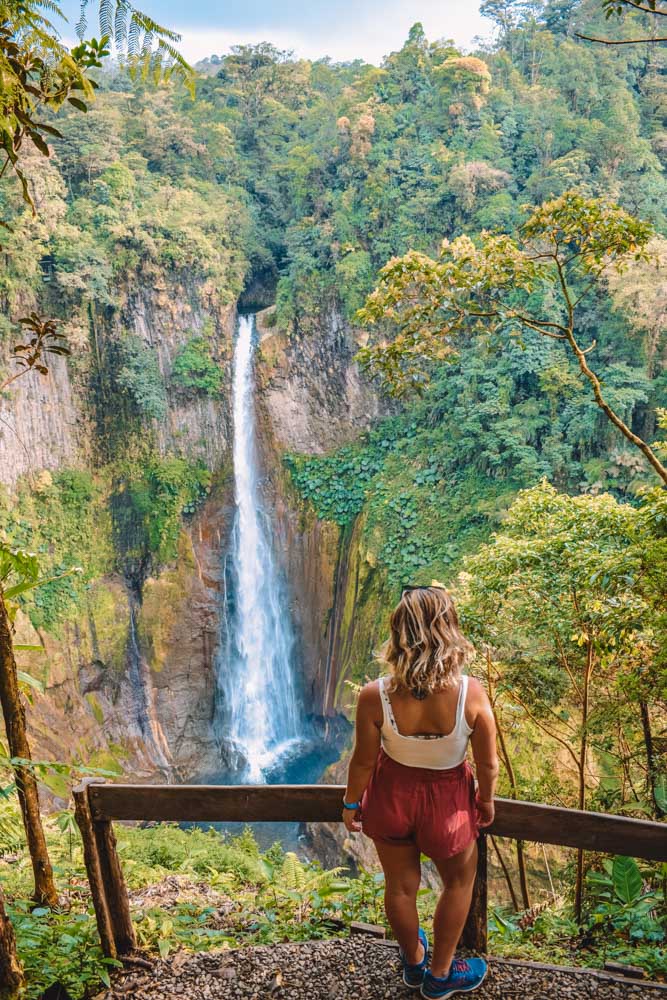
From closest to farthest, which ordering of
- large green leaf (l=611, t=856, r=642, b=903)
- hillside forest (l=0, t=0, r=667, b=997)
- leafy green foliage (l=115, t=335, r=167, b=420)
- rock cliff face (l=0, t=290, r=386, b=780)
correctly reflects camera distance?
large green leaf (l=611, t=856, r=642, b=903) < hillside forest (l=0, t=0, r=667, b=997) < rock cliff face (l=0, t=290, r=386, b=780) < leafy green foliage (l=115, t=335, r=167, b=420)

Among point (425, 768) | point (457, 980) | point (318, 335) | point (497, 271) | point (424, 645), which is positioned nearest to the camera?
point (424, 645)

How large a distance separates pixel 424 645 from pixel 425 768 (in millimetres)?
434

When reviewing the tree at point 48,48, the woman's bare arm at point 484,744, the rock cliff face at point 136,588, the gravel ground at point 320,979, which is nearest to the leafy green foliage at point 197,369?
the rock cliff face at point 136,588

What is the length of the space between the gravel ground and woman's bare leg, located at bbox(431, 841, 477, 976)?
301 mm

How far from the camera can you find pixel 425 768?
2.04 m

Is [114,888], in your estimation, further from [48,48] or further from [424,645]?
[48,48]

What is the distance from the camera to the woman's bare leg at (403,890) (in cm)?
213

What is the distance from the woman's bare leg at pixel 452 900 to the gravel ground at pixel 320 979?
30 cm

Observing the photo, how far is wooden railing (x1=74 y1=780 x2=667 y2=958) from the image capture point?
2.36 meters

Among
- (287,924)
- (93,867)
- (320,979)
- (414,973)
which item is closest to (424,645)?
(414,973)

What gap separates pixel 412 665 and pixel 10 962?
1.79 meters

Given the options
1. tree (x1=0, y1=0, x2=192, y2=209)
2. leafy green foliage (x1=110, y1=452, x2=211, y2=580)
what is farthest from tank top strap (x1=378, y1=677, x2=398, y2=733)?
leafy green foliage (x1=110, y1=452, x2=211, y2=580)

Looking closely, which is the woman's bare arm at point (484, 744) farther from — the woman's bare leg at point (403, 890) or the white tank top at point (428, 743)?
the woman's bare leg at point (403, 890)

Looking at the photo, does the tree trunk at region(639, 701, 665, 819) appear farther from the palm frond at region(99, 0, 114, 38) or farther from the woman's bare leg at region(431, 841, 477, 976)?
the palm frond at region(99, 0, 114, 38)
